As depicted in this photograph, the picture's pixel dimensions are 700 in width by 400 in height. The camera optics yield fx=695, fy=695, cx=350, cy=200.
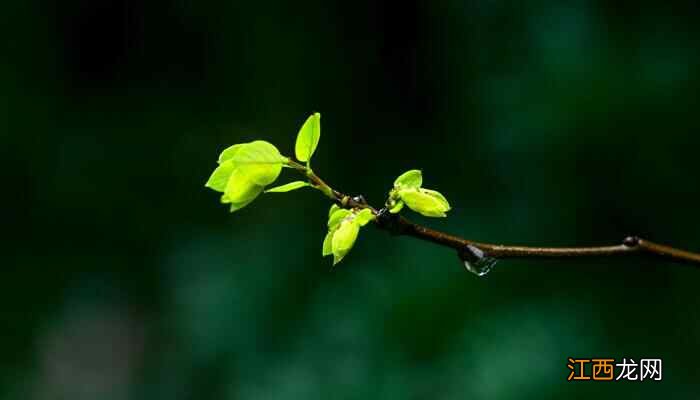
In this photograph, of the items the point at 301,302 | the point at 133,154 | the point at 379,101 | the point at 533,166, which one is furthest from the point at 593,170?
the point at 133,154

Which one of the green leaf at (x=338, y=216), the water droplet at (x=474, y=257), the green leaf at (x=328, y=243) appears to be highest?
the green leaf at (x=338, y=216)

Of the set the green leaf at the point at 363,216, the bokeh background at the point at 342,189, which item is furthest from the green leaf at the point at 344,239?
the bokeh background at the point at 342,189

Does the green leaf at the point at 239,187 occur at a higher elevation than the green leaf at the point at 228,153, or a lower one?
lower

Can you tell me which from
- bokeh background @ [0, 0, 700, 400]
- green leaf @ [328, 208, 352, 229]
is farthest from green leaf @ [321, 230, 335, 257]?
bokeh background @ [0, 0, 700, 400]

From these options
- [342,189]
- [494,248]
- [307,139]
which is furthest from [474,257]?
[342,189]

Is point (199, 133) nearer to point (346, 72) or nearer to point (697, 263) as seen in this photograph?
point (346, 72)

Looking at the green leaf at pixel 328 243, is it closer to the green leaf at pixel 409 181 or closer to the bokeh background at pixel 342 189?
the green leaf at pixel 409 181
